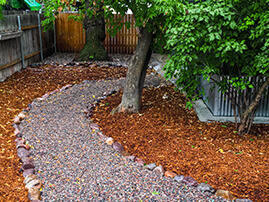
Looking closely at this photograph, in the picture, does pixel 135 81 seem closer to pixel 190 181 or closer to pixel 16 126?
pixel 16 126

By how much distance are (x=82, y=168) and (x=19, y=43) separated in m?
6.73

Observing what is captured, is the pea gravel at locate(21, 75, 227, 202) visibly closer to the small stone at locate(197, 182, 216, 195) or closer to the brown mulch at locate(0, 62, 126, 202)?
the small stone at locate(197, 182, 216, 195)

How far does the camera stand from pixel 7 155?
4.32 m

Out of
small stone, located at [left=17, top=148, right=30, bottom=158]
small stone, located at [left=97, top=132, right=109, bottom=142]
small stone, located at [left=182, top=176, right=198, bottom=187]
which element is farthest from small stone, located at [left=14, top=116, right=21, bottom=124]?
small stone, located at [left=182, top=176, right=198, bottom=187]

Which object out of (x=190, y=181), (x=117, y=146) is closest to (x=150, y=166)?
(x=190, y=181)

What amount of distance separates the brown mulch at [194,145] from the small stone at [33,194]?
150 centimetres

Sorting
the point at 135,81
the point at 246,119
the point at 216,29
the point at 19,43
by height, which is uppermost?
the point at 216,29

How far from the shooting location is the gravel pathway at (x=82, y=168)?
3.38 metres

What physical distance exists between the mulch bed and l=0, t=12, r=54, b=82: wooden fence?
5.26ft

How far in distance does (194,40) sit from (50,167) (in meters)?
2.52

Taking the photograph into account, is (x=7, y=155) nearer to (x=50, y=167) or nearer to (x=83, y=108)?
(x=50, y=167)

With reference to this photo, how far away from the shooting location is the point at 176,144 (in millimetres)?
4551

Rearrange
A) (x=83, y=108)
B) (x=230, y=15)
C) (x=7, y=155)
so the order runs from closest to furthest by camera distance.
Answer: (x=230, y=15)
(x=7, y=155)
(x=83, y=108)

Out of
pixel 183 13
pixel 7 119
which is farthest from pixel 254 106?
pixel 7 119
